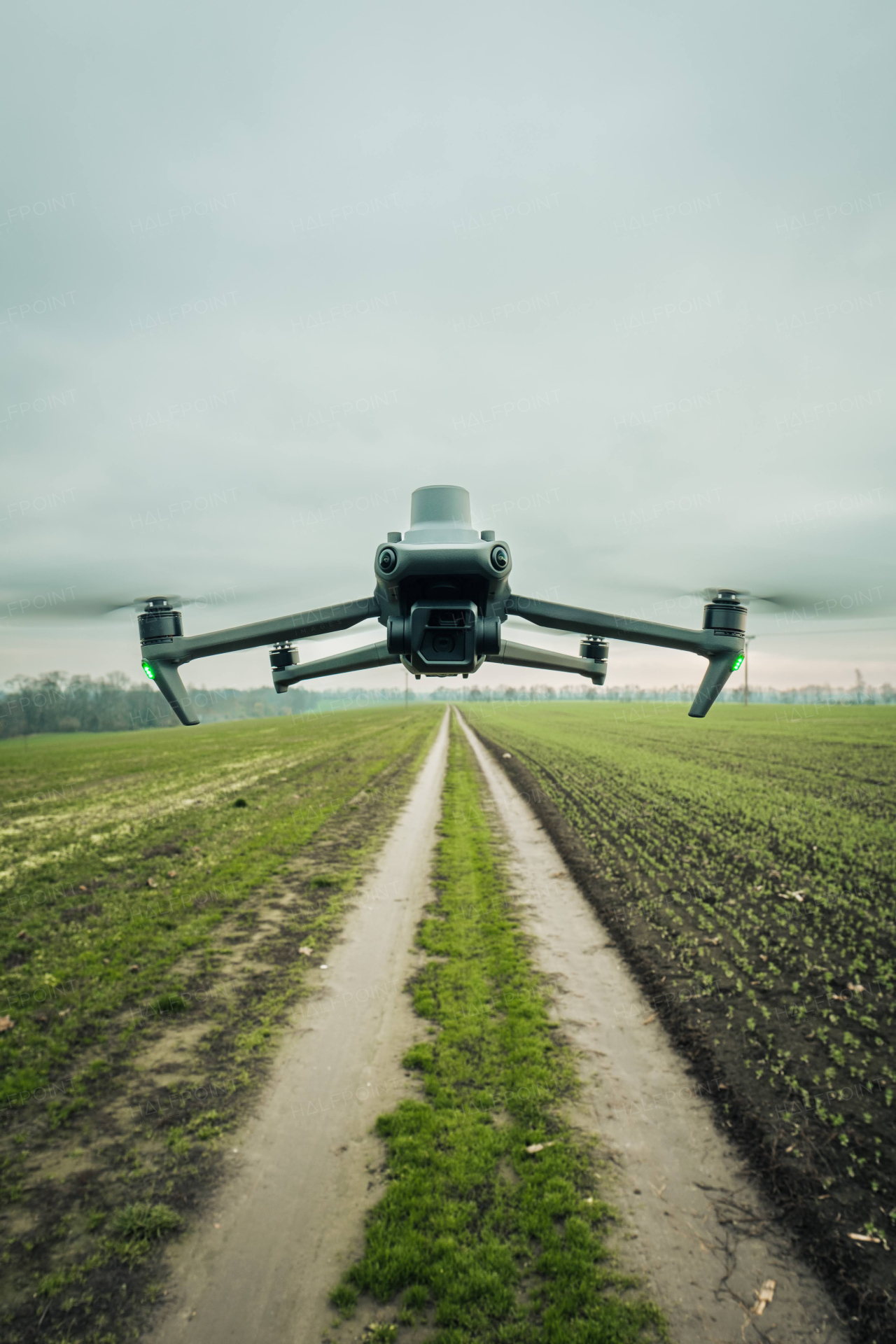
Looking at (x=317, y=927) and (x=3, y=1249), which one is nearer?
(x=3, y=1249)

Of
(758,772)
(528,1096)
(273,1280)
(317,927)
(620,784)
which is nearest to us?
(273,1280)

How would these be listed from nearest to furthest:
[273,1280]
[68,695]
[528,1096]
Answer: [273,1280]
[528,1096]
[68,695]

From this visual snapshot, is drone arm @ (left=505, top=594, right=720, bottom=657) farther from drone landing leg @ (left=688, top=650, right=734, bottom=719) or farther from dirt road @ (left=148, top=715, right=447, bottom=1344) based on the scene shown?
dirt road @ (left=148, top=715, right=447, bottom=1344)

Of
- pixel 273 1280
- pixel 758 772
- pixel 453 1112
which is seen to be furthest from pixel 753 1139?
pixel 758 772

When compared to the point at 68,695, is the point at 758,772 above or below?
below

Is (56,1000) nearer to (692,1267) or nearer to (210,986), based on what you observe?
(210,986)

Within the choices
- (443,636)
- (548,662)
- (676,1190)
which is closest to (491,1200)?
(676,1190)

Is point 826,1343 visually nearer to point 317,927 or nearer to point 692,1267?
point 692,1267
